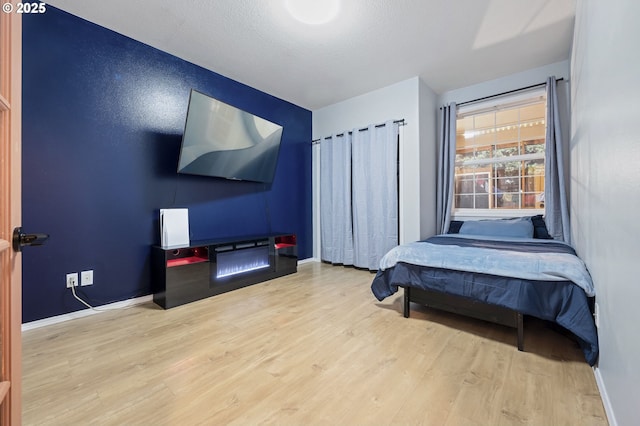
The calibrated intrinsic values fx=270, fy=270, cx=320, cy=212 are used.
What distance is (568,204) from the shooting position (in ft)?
10.0

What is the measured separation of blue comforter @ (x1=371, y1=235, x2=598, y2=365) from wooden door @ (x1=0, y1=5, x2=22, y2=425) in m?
2.23

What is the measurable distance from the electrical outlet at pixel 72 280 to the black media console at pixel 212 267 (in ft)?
1.97

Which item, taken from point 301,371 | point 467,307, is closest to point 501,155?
point 467,307

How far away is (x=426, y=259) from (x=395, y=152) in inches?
75.7

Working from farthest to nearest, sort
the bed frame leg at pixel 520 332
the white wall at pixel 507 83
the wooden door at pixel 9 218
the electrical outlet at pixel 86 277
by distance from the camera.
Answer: the white wall at pixel 507 83 → the electrical outlet at pixel 86 277 → the bed frame leg at pixel 520 332 → the wooden door at pixel 9 218

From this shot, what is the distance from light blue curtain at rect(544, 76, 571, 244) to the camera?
305 cm

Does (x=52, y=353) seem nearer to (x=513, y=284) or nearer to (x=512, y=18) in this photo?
(x=513, y=284)

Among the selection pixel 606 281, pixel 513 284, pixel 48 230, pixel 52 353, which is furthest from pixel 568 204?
pixel 48 230

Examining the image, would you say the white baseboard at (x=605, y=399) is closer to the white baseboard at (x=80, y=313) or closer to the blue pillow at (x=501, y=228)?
the blue pillow at (x=501, y=228)

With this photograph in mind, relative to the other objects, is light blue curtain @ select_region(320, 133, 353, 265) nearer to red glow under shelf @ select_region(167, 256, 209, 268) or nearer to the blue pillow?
the blue pillow

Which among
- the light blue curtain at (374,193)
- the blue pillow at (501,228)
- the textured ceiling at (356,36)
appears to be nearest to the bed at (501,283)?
the blue pillow at (501,228)

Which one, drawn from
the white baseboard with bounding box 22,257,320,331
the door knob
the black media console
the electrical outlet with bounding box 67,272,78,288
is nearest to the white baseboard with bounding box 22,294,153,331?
the white baseboard with bounding box 22,257,320,331

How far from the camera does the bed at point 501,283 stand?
1649 millimetres

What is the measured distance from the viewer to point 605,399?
1.29 metres
